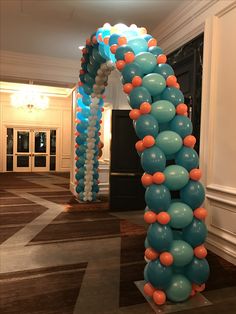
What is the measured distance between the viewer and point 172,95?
238 cm

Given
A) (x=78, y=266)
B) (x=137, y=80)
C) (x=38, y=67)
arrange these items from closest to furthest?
(x=137, y=80) → (x=78, y=266) → (x=38, y=67)

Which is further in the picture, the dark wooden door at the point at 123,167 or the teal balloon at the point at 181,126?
the dark wooden door at the point at 123,167

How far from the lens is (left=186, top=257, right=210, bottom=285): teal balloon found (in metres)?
2.26

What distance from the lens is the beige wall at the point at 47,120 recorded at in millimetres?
12141

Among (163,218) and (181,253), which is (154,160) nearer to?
(163,218)

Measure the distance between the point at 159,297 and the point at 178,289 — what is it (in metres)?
0.17

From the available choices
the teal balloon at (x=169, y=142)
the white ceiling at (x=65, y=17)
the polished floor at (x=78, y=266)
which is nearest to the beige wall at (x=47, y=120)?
the white ceiling at (x=65, y=17)

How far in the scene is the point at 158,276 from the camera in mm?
2150

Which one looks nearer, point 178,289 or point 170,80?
point 178,289

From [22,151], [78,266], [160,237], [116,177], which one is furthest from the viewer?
[22,151]

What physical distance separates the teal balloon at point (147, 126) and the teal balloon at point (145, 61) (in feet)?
1.50

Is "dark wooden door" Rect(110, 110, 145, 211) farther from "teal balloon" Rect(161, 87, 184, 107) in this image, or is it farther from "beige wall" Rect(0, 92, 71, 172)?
"beige wall" Rect(0, 92, 71, 172)

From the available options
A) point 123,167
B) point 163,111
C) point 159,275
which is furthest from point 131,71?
point 123,167

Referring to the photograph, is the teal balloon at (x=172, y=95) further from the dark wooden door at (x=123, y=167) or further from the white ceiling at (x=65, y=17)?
the dark wooden door at (x=123, y=167)
